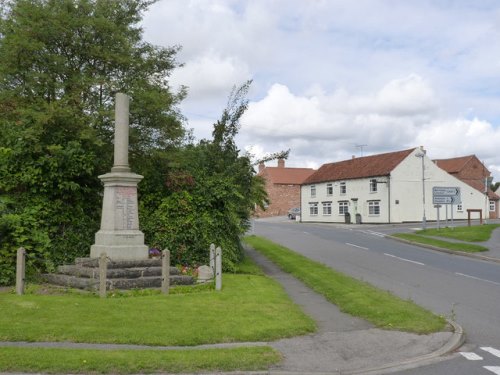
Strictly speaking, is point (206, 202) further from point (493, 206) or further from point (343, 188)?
point (493, 206)

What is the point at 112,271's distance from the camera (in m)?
12.4

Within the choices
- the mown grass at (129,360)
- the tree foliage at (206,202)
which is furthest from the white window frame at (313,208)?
the mown grass at (129,360)

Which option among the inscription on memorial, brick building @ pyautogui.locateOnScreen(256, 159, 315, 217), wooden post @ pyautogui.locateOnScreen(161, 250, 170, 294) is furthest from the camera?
brick building @ pyautogui.locateOnScreen(256, 159, 315, 217)

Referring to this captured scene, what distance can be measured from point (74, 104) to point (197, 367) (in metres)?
11.2

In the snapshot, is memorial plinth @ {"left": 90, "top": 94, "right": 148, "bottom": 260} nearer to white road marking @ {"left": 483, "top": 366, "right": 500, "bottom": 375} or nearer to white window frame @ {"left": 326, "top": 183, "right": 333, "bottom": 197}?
white road marking @ {"left": 483, "top": 366, "right": 500, "bottom": 375}

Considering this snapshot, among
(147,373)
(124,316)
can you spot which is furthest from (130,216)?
(147,373)

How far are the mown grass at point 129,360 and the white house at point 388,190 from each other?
147ft

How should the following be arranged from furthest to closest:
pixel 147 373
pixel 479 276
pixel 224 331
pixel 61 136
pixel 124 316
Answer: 1. pixel 479 276
2. pixel 61 136
3. pixel 124 316
4. pixel 224 331
5. pixel 147 373

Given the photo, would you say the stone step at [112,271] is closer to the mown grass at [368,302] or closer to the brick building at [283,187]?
the mown grass at [368,302]

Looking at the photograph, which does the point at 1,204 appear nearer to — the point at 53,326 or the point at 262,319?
the point at 53,326

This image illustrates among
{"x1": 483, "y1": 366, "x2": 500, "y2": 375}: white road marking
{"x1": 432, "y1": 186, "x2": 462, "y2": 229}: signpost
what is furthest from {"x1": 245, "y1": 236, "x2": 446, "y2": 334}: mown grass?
{"x1": 432, "y1": 186, "x2": 462, "y2": 229}: signpost

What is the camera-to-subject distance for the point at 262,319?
8953 mm

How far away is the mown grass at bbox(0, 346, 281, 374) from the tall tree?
726 centimetres

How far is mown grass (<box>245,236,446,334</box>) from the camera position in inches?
349
